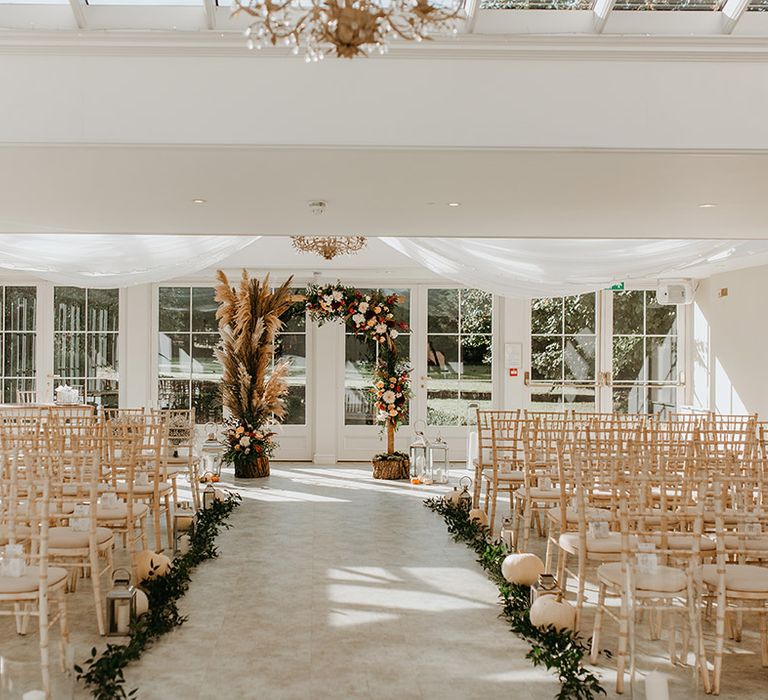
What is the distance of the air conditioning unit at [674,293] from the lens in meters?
11.3

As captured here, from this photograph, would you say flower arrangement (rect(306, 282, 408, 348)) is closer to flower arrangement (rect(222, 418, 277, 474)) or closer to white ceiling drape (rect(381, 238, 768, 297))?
flower arrangement (rect(222, 418, 277, 474))

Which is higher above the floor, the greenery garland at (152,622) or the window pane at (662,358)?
the window pane at (662,358)

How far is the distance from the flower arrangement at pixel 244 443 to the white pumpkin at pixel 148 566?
4.92 m

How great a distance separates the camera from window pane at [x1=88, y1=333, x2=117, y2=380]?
11.7 meters

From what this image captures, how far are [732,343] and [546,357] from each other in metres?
2.48

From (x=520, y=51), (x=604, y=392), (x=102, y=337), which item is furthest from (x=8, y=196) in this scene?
(x=604, y=392)

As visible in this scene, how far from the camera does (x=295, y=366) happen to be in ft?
39.3

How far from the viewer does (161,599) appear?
5113 mm

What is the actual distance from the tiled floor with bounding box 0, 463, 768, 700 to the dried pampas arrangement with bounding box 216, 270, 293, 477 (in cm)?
313

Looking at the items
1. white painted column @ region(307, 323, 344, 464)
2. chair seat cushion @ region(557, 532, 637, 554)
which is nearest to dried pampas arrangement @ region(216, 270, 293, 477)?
white painted column @ region(307, 323, 344, 464)

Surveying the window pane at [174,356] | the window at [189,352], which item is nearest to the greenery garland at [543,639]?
the window at [189,352]

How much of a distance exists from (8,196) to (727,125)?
472 centimetres

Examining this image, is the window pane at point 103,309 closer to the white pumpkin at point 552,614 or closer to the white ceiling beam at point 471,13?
the white ceiling beam at point 471,13

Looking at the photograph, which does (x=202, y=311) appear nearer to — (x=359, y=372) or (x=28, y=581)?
(x=359, y=372)
